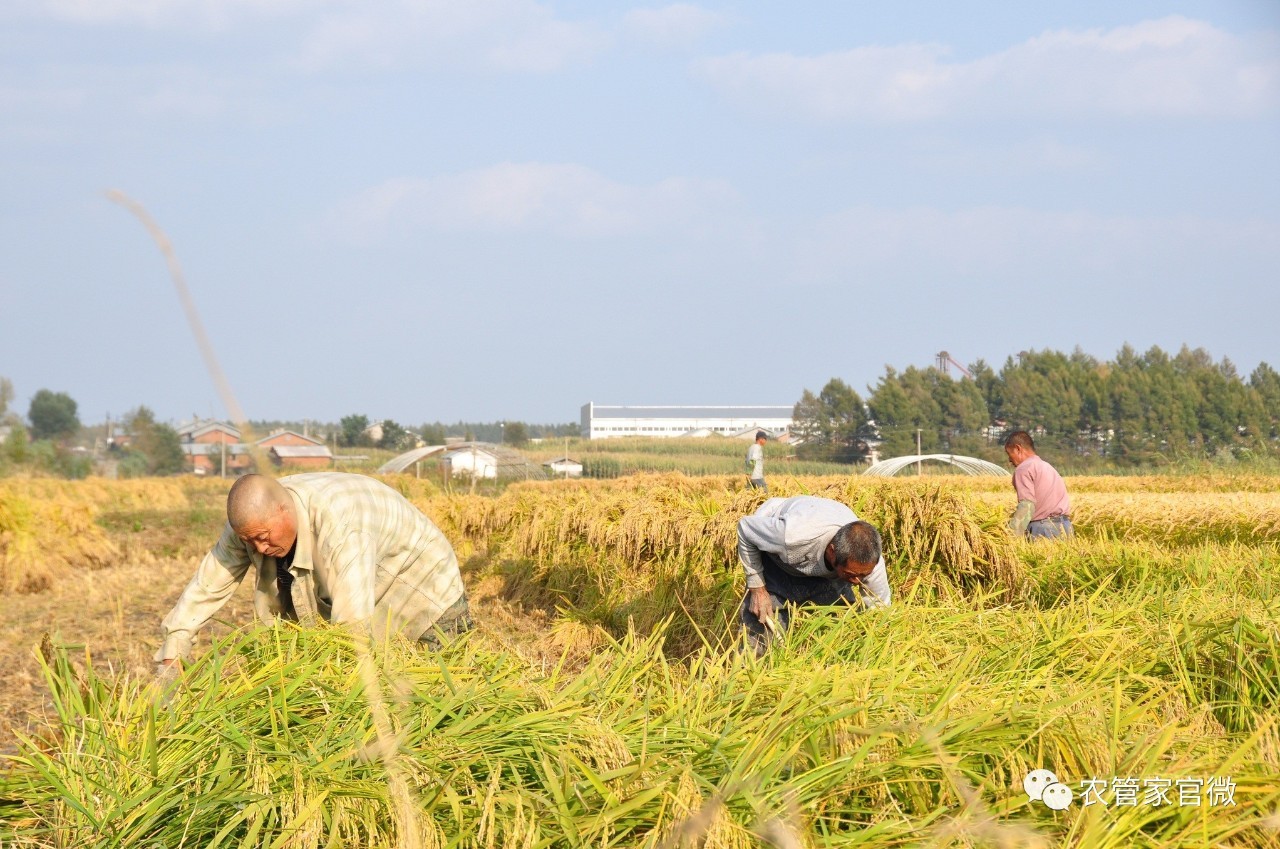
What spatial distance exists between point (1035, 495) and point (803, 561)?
397 cm

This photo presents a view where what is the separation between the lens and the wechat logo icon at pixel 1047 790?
95.9 inches

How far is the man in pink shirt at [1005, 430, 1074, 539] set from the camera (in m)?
8.13

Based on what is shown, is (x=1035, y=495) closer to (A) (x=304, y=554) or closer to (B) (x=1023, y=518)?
(B) (x=1023, y=518)

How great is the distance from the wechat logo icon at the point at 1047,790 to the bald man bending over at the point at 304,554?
1983 millimetres

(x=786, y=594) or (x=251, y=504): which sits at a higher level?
(x=251, y=504)

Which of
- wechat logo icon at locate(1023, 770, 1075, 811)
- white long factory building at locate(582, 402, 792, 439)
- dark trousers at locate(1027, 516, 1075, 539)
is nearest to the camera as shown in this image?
wechat logo icon at locate(1023, 770, 1075, 811)

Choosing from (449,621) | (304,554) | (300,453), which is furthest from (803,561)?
(300,453)

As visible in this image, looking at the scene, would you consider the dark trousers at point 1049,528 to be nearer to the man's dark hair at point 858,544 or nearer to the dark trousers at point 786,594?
the dark trousers at point 786,594

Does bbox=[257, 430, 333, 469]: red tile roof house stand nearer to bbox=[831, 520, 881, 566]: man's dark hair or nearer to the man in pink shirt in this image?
the man in pink shirt

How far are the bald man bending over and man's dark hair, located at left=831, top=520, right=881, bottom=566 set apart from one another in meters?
1.73

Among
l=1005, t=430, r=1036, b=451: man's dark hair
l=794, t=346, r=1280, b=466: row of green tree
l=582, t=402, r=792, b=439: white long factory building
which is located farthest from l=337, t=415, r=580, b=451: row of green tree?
l=1005, t=430, r=1036, b=451: man's dark hair

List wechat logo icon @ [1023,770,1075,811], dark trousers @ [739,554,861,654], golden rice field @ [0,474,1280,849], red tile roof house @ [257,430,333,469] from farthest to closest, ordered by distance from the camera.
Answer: red tile roof house @ [257,430,333,469]
dark trousers @ [739,554,861,654]
wechat logo icon @ [1023,770,1075,811]
golden rice field @ [0,474,1280,849]

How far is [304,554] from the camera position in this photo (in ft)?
12.7

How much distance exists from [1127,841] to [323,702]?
197 cm
